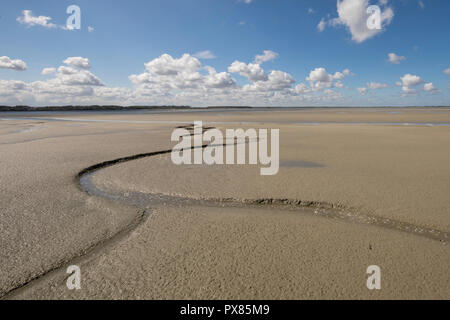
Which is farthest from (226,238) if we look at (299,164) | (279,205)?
(299,164)

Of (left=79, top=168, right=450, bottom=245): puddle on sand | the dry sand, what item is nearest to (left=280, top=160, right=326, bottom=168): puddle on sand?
the dry sand

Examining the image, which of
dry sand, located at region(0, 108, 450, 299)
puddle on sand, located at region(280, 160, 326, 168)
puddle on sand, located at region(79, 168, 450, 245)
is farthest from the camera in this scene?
puddle on sand, located at region(280, 160, 326, 168)

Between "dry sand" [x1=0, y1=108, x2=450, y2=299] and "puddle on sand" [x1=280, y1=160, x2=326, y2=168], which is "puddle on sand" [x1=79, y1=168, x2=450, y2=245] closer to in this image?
A: "dry sand" [x1=0, y1=108, x2=450, y2=299]

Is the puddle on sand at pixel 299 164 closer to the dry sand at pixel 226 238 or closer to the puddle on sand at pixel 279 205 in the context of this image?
the dry sand at pixel 226 238

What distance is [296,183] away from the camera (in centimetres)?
479

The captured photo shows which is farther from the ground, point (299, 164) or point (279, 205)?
point (299, 164)

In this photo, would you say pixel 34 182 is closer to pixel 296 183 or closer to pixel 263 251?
pixel 263 251

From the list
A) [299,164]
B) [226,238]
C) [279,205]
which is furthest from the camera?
[299,164]

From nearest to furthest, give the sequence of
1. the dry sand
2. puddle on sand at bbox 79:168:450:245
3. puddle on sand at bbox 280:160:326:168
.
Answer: the dry sand
puddle on sand at bbox 79:168:450:245
puddle on sand at bbox 280:160:326:168

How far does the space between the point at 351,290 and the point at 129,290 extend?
1.76 metres

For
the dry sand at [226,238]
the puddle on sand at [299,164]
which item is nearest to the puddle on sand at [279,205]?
the dry sand at [226,238]

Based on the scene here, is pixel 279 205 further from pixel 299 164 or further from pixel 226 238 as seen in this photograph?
pixel 299 164

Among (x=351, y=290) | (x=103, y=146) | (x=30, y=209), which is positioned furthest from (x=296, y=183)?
(x=103, y=146)
